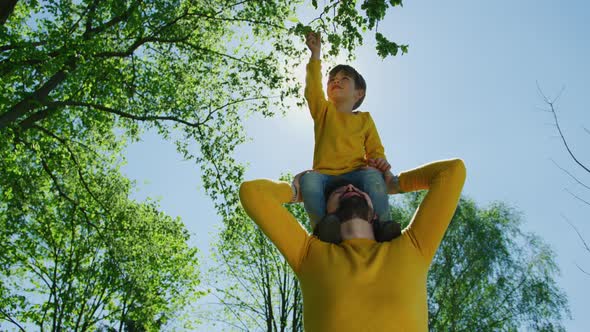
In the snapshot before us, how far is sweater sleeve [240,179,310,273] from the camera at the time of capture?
3250mm

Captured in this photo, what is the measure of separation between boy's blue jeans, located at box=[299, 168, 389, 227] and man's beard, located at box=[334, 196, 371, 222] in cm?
20

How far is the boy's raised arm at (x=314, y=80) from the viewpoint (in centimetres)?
414

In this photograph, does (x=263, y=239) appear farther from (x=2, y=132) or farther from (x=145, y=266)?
(x=2, y=132)

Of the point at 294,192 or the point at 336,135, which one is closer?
the point at 294,192

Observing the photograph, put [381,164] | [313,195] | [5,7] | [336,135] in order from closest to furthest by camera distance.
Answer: [313,195] < [381,164] < [336,135] < [5,7]

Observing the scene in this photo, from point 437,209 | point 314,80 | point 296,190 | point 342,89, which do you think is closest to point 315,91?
point 314,80

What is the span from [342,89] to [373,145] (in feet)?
1.61

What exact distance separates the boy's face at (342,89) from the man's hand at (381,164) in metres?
0.56

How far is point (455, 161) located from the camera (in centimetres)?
340

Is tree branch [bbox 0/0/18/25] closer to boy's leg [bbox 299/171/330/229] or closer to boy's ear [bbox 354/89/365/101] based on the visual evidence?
boy's ear [bbox 354/89/365/101]

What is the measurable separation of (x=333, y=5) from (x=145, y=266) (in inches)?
597

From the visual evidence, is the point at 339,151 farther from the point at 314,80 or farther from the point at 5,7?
the point at 5,7

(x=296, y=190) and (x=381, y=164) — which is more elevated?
(x=381, y=164)

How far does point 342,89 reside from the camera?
4.11 m
